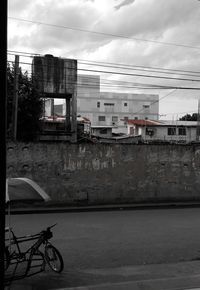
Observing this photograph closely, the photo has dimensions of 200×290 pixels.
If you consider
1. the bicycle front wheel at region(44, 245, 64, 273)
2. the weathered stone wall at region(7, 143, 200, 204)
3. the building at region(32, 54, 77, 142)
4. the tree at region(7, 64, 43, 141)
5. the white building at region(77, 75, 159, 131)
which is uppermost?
the white building at region(77, 75, 159, 131)

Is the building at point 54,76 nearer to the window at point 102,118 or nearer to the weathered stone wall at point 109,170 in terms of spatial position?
the weathered stone wall at point 109,170

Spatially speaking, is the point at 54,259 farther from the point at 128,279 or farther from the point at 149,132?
the point at 149,132

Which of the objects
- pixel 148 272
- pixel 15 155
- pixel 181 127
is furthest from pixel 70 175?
pixel 181 127

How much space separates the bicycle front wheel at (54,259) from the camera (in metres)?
7.68

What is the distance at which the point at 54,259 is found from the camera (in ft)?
25.5

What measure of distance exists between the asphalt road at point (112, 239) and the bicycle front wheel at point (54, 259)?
17 centimetres

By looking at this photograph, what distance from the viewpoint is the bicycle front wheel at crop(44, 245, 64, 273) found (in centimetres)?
768

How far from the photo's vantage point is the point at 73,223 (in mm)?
14188

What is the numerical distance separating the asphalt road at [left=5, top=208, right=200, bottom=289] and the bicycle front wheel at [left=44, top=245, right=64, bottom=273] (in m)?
0.17

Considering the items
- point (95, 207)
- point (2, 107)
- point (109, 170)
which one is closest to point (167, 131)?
point (109, 170)

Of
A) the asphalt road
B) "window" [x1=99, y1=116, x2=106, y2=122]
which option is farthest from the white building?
the asphalt road

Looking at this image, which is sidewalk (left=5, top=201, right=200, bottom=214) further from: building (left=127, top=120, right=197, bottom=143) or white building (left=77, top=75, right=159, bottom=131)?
white building (left=77, top=75, right=159, bottom=131)

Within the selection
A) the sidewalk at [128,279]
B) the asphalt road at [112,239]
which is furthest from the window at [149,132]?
the sidewalk at [128,279]

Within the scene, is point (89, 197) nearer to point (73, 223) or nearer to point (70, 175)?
point (70, 175)
